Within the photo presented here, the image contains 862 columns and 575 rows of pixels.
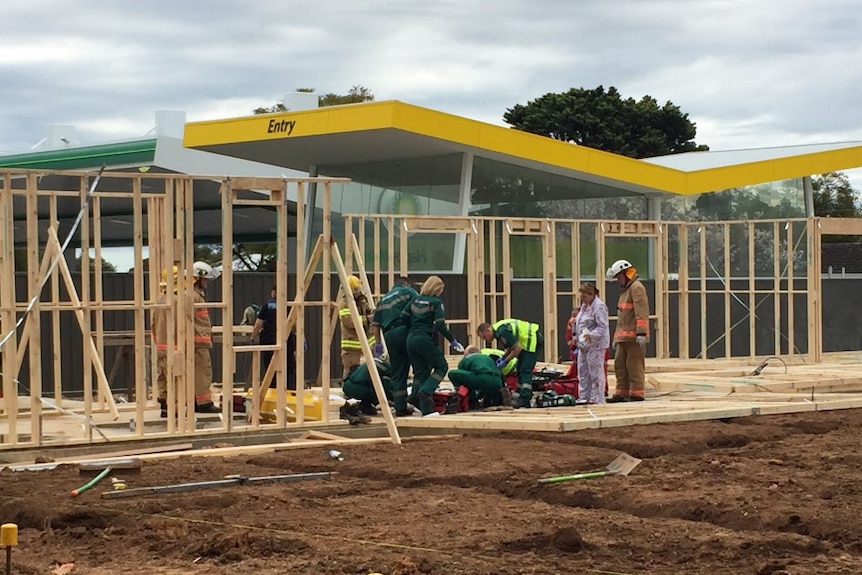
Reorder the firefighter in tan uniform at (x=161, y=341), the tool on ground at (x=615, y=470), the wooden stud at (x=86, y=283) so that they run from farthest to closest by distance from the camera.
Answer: the firefighter in tan uniform at (x=161, y=341), the wooden stud at (x=86, y=283), the tool on ground at (x=615, y=470)

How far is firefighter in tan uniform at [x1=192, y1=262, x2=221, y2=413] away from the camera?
14.1m

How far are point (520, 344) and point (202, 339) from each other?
3.74 metres

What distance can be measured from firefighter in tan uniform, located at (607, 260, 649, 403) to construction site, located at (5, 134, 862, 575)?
0.72m

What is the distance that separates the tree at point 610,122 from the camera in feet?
188

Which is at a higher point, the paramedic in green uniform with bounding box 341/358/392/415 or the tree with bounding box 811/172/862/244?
the tree with bounding box 811/172/862/244

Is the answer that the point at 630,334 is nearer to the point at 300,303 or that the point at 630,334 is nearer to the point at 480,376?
the point at 480,376

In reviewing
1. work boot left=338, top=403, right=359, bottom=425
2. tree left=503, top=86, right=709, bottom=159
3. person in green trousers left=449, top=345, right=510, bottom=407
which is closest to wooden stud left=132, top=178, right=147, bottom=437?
work boot left=338, top=403, right=359, bottom=425

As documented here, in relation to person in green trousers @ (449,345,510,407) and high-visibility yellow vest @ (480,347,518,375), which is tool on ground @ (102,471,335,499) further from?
high-visibility yellow vest @ (480,347,518,375)

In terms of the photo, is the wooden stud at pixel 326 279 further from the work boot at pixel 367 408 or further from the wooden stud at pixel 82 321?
the wooden stud at pixel 82 321

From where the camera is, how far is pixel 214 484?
984 cm

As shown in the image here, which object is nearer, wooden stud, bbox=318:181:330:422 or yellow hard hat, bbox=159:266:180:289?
yellow hard hat, bbox=159:266:180:289

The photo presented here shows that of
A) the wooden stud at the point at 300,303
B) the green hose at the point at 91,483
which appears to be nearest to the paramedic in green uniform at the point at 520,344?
the wooden stud at the point at 300,303

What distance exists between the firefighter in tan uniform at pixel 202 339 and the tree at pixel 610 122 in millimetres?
44184

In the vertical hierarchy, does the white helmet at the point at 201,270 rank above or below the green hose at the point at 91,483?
above
